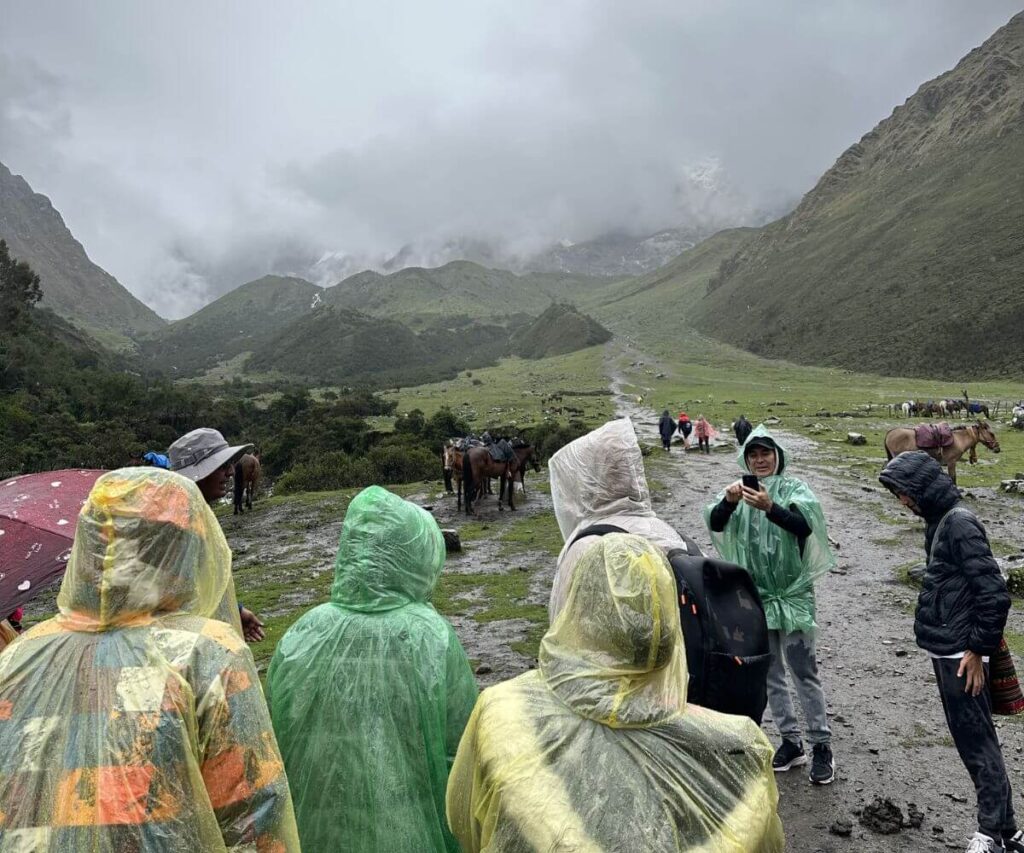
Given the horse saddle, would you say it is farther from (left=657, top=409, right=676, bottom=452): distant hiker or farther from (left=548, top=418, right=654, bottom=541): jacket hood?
(left=548, top=418, right=654, bottom=541): jacket hood

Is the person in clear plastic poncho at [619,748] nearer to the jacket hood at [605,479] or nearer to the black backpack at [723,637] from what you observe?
the black backpack at [723,637]

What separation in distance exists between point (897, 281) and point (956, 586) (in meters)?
73.6

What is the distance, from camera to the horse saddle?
44.1 ft

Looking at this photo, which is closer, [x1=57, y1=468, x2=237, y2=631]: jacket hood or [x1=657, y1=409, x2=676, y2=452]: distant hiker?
[x1=57, y1=468, x2=237, y2=631]: jacket hood

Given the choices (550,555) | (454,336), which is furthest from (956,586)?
(454,336)

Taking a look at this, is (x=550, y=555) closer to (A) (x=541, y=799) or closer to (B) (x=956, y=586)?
(B) (x=956, y=586)

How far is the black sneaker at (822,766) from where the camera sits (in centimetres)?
402

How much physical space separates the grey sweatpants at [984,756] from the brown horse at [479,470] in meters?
10.4

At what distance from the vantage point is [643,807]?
4.98 ft

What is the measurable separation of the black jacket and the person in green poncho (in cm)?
55

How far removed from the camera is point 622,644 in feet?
5.22

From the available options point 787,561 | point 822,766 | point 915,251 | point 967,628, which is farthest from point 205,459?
point 915,251

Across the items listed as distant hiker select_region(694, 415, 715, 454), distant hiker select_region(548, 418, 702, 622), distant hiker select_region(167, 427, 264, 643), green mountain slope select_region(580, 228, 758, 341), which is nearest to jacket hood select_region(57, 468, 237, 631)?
distant hiker select_region(548, 418, 702, 622)

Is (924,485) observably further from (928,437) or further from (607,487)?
(928,437)
